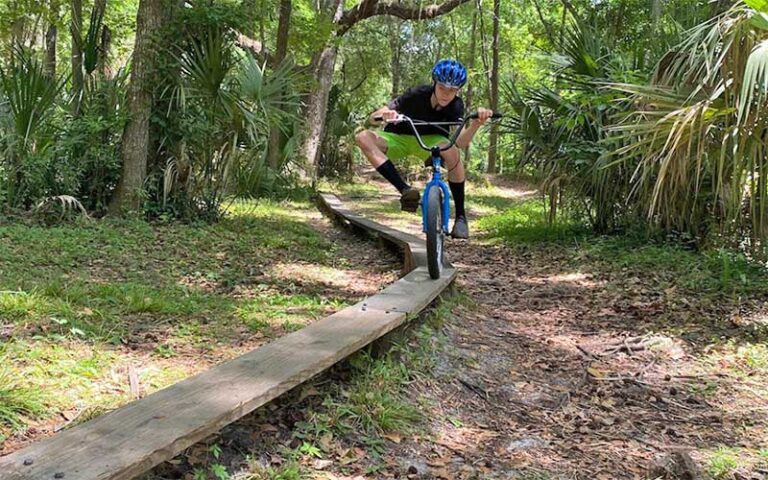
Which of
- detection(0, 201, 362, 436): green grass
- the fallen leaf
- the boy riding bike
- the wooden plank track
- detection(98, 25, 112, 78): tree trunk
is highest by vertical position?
detection(98, 25, 112, 78): tree trunk

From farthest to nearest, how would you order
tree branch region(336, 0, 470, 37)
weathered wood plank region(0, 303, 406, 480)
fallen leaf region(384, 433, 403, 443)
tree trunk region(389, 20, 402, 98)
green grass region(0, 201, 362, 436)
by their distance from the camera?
1. tree trunk region(389, 20, 402, 98)
2. tree branch region(336, 0, 470, 37)
3. green grass region(0, 201, 362, 436)
4. fallen leaf region(384, 433, 403, 443)
5. weathered wood plank region(0, 303, 406, 480)

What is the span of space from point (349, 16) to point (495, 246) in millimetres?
9252

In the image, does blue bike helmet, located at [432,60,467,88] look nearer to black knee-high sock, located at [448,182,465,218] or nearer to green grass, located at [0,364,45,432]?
black knee-high sock, located at [448,182,465,218]

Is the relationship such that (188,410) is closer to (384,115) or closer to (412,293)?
(412,293)

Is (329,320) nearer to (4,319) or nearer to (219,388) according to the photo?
(219,388)

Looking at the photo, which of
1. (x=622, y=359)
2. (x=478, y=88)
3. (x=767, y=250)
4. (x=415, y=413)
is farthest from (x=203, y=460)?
(x=478, y=88)

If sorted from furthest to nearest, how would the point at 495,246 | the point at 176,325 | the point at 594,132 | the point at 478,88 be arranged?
the point at 478,88 < the point at 495,246 < the point at 594,132 < the point at 176,325

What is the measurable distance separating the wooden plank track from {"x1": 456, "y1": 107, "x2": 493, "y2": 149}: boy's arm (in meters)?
1.83

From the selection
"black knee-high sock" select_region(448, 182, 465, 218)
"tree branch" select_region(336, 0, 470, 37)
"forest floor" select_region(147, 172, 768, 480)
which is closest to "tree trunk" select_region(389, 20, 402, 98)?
"tree branch" select_region(336, 0, 470, 37)

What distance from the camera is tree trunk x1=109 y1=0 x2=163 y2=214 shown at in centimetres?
749

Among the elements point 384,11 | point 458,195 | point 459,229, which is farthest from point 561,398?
point 384,11

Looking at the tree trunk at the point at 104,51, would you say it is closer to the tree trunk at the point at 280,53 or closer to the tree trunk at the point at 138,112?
the tree trunk at the point at 138,112

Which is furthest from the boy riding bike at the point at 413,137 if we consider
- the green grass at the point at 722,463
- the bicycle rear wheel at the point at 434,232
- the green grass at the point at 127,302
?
the green grass at the point at 722,463

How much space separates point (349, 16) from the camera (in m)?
15.7
